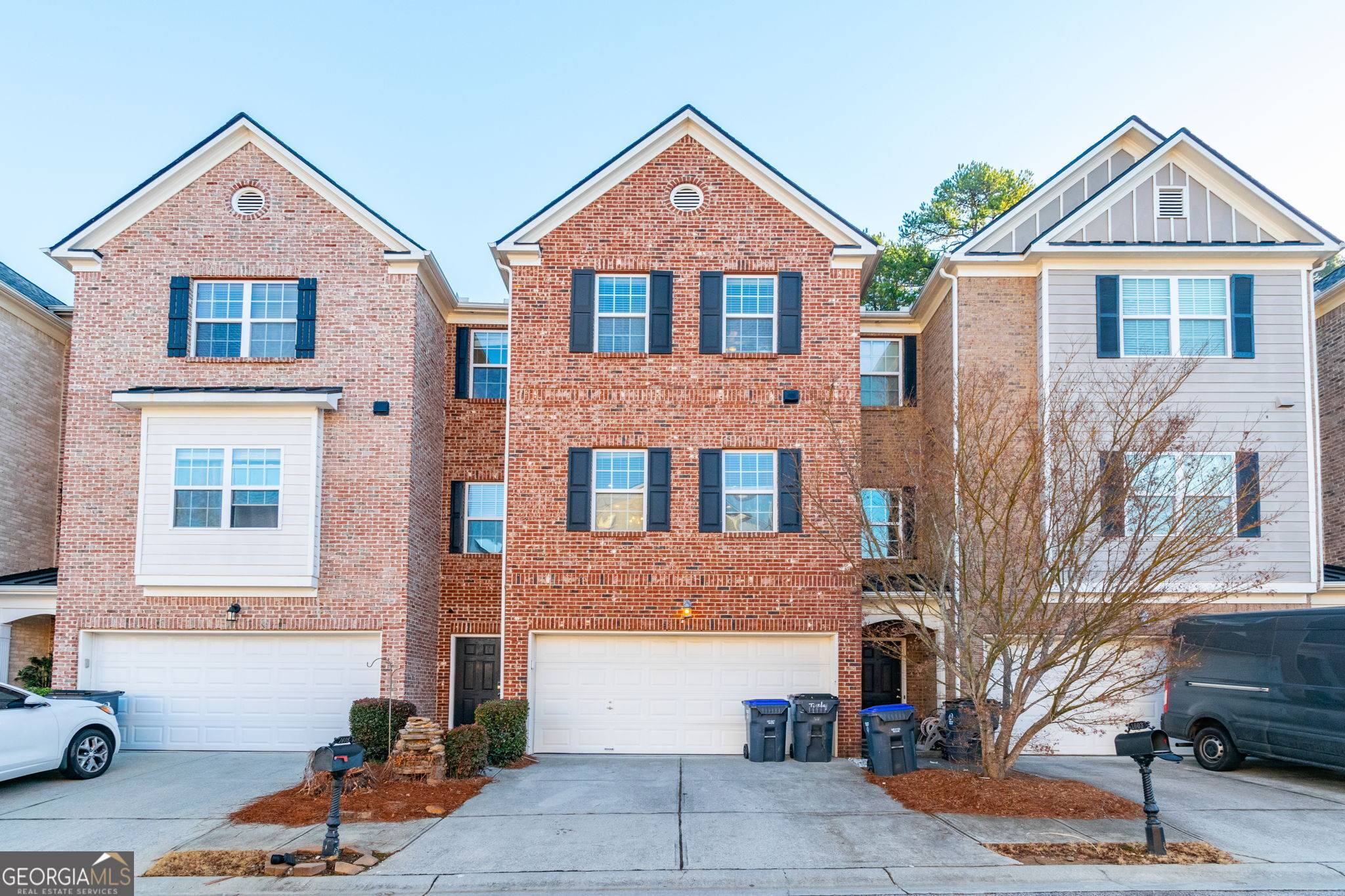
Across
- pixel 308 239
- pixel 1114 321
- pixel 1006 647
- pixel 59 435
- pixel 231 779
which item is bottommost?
pixel 231 779

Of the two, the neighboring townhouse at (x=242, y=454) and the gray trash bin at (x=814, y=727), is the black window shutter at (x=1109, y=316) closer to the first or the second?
the gray trash bin at (x=814, y=727)

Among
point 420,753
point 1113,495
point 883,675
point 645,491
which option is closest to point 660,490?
point 645,491

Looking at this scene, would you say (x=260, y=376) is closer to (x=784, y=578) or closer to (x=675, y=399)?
(x=675, y=399)

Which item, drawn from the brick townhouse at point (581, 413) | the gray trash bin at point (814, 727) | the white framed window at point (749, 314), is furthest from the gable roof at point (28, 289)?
the gray trash bin at point (814, 727)

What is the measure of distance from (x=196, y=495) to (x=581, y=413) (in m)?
5.97

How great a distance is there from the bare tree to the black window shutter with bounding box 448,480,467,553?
21.5 feet

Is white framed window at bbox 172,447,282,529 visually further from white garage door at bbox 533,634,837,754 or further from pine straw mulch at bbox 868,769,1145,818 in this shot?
pine straw mulch at bbox 868,769,1145,818

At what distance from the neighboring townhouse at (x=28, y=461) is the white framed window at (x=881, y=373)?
14.3m

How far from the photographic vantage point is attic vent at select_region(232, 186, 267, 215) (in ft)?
58.1

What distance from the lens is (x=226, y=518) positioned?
55.1 feet

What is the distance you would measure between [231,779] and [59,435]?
9342mm

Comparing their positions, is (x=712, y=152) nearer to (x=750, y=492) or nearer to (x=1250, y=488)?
(x=750, y=492)

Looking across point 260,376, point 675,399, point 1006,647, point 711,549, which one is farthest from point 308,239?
point 1006,647

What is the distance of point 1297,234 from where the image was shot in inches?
685
